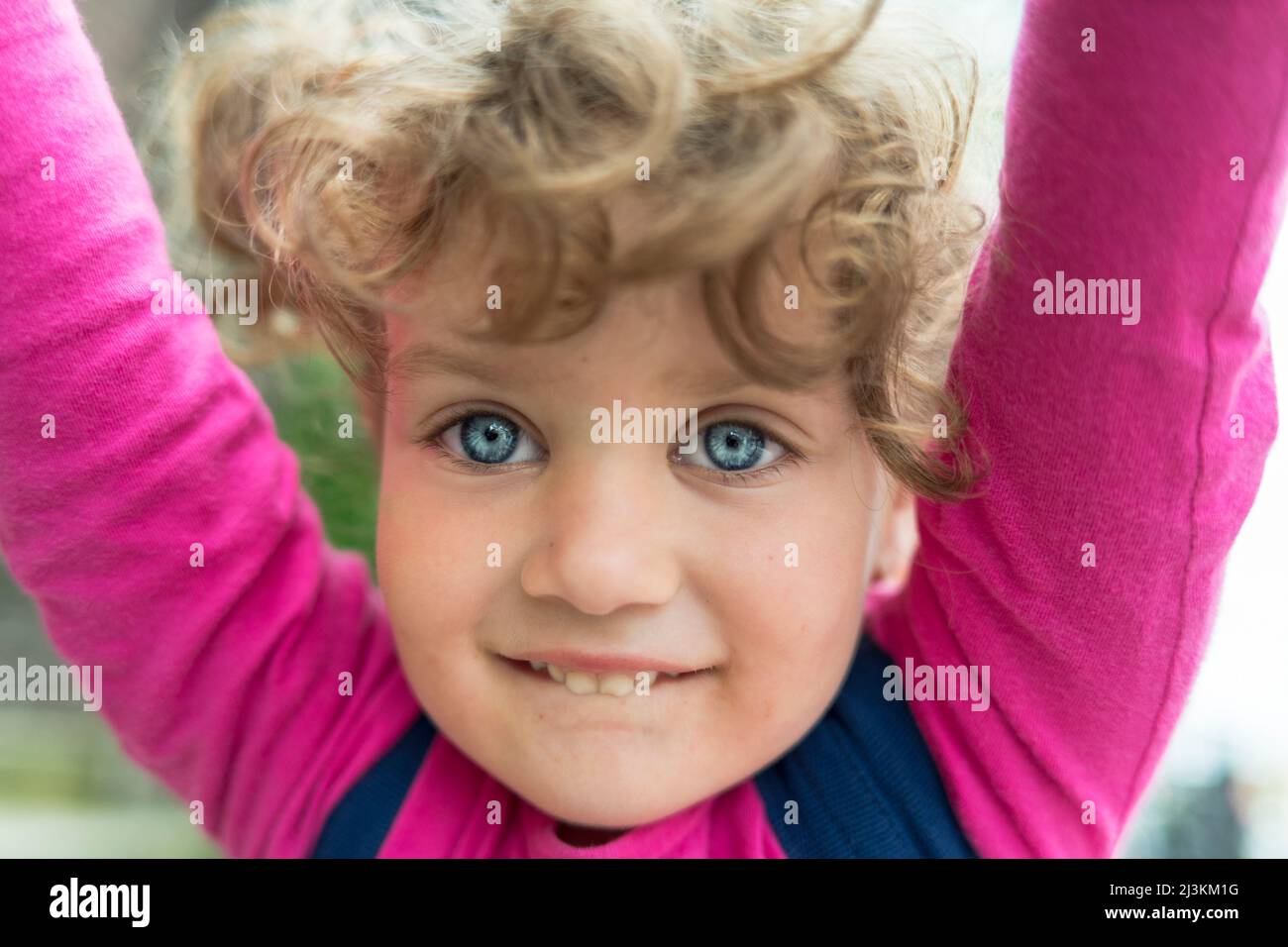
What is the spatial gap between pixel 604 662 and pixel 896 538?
25 cm

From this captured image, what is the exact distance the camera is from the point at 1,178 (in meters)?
0.65

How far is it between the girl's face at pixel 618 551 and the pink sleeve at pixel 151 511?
134 millimetres

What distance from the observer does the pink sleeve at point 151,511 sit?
66cm

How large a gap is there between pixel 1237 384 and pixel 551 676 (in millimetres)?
362

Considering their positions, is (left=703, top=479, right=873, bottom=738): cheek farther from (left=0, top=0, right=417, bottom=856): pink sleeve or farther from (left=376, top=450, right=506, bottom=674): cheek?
Answer: (left=0, top=0, right=417, bottom=856): pink sleeve

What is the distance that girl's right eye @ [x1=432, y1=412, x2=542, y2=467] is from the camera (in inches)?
24.7

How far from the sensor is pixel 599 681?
0.62m

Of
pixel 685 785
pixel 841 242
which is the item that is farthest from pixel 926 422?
pixel 685 785

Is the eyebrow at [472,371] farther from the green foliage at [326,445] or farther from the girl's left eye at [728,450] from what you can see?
the green foliage at [326,445]

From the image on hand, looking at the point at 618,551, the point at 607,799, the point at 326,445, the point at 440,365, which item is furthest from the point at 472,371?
the point at 326,445

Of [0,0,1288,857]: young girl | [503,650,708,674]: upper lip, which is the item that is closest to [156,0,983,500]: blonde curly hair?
[0,0,1288,857]: young girl

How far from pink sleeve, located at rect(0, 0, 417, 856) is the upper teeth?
0.18 m

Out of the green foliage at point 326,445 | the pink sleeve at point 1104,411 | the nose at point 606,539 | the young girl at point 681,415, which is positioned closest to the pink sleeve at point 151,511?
the young girl at point 681,415
